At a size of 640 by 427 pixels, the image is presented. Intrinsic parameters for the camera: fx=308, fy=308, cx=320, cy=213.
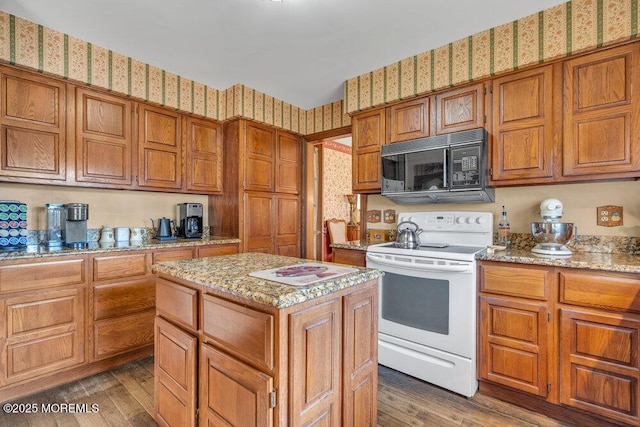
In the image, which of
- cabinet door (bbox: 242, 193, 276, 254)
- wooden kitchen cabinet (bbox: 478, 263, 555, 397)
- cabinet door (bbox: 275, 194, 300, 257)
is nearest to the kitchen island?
wooden kitchen cabinet (bbox: 478, 263, 555, 397)

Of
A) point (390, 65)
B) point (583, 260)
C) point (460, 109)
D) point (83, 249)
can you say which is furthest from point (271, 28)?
point (583, 260)

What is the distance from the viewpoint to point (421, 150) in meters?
2.52

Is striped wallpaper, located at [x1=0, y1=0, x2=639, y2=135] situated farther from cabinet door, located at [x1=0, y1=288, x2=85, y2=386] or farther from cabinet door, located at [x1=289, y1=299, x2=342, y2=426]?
cabinet door, located at [x1=289, y1=299, x2=342, y2=426]

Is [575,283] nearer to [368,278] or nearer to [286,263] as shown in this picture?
[368,278]

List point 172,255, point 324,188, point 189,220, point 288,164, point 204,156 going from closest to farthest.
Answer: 1. point 172,255
2. point 189,220
3. point 204,156
4. point 288,164
5. point 324,188

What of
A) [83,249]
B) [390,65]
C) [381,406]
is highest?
[390,65]

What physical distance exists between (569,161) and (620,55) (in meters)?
0.66

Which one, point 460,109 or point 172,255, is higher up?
point 460,109

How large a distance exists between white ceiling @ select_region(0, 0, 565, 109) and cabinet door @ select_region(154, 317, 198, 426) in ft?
6.46

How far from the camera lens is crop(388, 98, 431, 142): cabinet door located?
2596 millimetres

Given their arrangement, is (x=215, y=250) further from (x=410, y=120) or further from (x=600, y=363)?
(x=600, y=363)

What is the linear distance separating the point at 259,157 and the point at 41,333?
7.63ft

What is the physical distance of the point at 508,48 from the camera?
2.19 meters

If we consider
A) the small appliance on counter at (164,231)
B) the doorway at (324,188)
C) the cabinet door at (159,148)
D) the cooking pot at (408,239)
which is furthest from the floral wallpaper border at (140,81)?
the cooking pot at (408,239)
